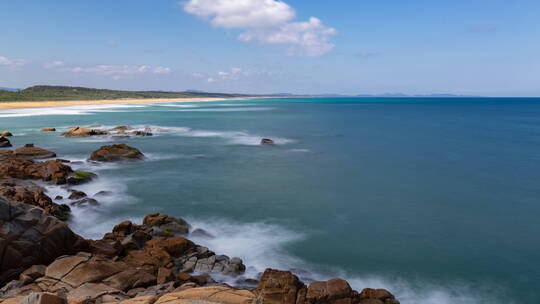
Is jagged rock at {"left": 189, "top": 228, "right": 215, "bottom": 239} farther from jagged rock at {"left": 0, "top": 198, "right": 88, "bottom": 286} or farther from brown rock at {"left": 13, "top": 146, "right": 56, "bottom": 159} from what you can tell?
brown rock at {"left": 13, "top": 146, "right": 56, "bottom": 159}

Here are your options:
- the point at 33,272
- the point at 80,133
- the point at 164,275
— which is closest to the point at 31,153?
the point at 80,133

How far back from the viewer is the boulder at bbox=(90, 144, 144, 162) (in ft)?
108

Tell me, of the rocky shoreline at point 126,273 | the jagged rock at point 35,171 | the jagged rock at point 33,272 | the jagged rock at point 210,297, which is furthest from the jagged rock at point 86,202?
the jagged rock at point 210,297

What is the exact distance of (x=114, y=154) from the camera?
1320 inches

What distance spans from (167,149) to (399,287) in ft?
111

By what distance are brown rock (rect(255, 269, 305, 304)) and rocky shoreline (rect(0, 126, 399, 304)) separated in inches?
1.1

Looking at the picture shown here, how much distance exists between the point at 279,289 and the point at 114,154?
27.3 metres

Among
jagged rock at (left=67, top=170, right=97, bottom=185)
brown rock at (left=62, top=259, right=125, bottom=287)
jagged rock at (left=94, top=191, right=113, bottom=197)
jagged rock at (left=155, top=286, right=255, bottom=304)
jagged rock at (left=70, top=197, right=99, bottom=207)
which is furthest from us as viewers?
jagged rock at (left=67, top=170, right=97, bottom=185)

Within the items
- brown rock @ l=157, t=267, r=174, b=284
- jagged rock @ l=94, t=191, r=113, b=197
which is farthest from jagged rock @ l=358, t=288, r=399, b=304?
jagged rock @ l=94, t=191, r=113, b=197

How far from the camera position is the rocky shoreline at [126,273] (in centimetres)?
959

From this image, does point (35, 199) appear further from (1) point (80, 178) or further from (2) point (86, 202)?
(1) point (80, 178)

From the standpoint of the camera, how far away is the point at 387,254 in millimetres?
16141

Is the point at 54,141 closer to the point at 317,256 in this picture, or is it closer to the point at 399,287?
the point at 317,256

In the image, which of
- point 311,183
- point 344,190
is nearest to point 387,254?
point 344,190
